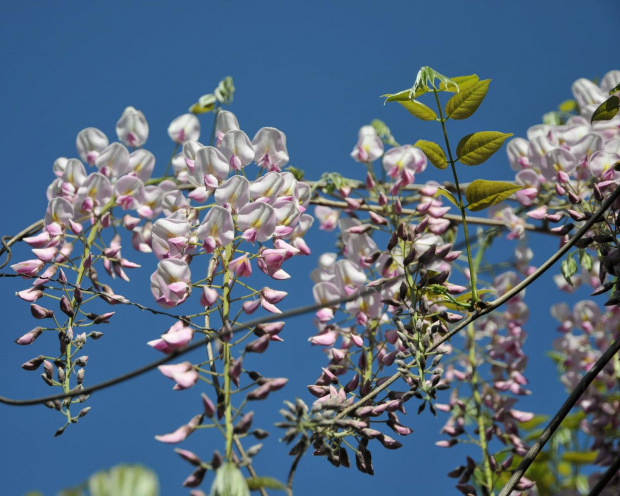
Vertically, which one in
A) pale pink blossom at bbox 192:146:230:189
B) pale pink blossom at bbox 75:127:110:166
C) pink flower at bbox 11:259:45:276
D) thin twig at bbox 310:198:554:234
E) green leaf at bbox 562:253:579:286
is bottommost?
pink flower at bbox 11:259:45:276

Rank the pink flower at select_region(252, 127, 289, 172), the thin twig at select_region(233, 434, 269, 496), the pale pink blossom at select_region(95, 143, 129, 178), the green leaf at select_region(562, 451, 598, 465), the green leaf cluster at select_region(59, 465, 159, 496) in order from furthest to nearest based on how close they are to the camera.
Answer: the green leaf at select_region(562, 451, 598, 465), the pale pink blossom at select_region(95, 143, 129, 178), the pink flower at select_region(252, 127, 289, 172), the thin twig at select_region(233, 434, 269, 496), the green leaf cluster at select_region(59, 465, 159, 496)

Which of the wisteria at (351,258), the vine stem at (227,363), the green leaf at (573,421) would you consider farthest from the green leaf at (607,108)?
the green leaf at (573,421)

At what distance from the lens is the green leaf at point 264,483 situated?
61 centimetres

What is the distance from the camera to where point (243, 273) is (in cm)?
101

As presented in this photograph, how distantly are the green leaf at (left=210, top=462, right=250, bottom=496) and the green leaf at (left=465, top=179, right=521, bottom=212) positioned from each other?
729mm

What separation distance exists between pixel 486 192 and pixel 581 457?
1.76m

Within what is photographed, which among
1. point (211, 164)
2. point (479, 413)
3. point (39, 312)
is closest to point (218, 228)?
point (211, 164)

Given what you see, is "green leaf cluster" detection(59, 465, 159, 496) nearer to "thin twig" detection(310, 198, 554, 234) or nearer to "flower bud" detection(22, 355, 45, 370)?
"flower bud" detection(22, 355, 45, 370)

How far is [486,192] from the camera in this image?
1140 mm

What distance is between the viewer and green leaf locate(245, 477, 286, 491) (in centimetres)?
61

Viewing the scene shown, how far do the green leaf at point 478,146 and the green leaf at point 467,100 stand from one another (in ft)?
0.15

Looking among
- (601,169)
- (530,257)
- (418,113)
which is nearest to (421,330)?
(418,113)

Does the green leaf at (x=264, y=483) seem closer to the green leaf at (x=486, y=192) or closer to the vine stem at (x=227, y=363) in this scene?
the vine stem at (x=227, y=363)

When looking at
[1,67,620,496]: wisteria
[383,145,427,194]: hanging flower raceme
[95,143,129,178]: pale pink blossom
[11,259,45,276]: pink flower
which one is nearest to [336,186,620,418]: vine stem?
[1,67,620,496]: wisteria
